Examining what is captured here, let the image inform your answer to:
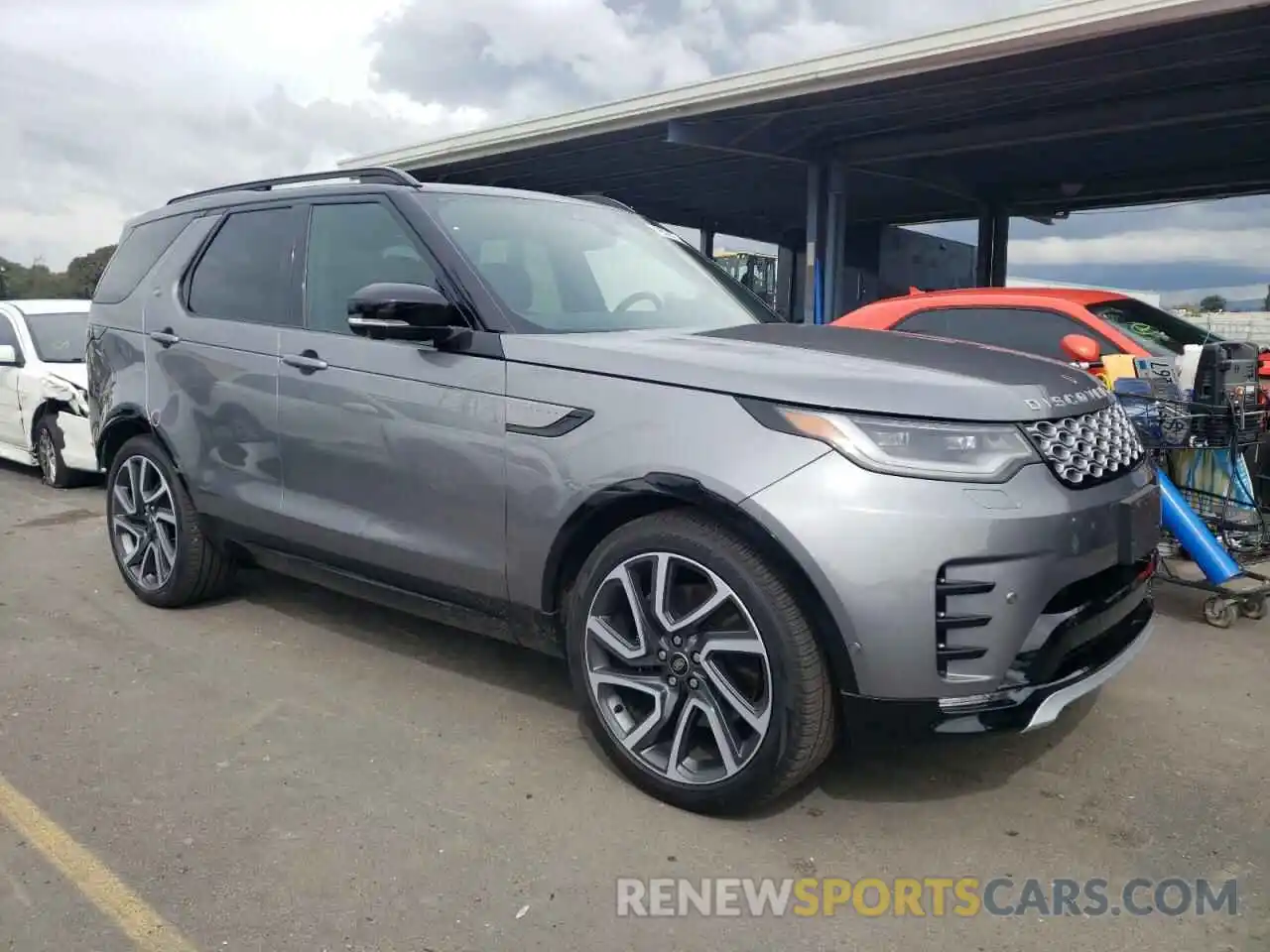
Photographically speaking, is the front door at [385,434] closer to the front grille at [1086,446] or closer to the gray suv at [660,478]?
the gray suv at [660,478]

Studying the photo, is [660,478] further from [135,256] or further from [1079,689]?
[135,256]

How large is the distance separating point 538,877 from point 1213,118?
50.6 feet

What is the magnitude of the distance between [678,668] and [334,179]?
102 inches

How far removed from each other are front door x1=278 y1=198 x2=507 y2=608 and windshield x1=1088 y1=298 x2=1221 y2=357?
472 cm

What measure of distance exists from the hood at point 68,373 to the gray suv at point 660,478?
14.5 ft

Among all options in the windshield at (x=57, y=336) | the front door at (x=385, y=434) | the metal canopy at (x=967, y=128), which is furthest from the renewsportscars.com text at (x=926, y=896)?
the metal canopy at (x=967, y=128)

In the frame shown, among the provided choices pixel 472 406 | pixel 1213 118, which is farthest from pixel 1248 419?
pixel 1213 118

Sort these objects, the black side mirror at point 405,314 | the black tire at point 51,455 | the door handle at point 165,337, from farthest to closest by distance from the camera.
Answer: the black tire at point 51,455, the door handle at point 165,337, the black side mirror at point 405,314

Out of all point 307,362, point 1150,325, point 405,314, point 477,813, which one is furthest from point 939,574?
point 1150,325

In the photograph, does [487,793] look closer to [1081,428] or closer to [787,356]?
[787,356]

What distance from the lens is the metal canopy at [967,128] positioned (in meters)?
10.9

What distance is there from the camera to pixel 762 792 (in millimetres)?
2834

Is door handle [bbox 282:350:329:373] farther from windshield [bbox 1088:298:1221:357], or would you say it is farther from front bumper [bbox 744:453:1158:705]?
windshield [bbox 1088:298:1221:357]

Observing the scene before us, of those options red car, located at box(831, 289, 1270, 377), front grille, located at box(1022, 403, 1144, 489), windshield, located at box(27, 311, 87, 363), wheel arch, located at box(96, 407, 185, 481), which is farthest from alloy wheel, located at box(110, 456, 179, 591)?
windshield, located at box(27, 311, 87, 363)
